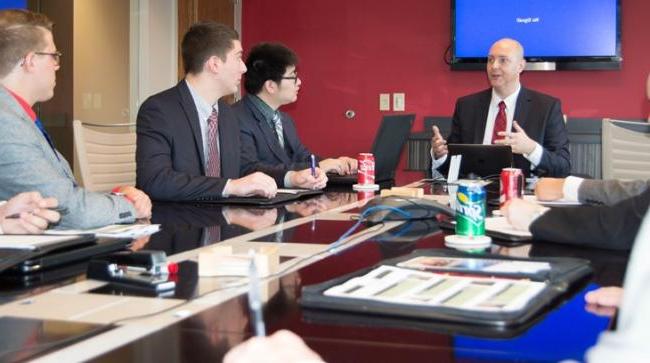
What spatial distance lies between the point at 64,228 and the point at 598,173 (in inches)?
166

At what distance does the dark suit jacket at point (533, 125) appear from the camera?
4.21 m

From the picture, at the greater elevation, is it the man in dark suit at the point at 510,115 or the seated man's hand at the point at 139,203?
the man in dark suit at the point at 510,115

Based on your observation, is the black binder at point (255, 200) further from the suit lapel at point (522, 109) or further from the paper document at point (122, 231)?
the suit lapel at point (522, 109)

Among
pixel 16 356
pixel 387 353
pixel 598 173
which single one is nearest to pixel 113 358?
pixel 16 356

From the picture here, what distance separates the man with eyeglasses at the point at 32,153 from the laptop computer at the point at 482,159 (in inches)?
66.7

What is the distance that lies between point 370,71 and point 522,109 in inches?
70.4

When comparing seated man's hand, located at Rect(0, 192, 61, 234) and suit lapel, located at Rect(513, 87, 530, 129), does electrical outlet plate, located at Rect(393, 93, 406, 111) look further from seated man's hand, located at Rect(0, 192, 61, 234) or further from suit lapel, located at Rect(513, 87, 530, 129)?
seated man's hand, located at Rect(0, 192, 61, 234)

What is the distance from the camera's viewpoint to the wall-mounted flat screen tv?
218 inches

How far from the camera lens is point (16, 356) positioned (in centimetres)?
98

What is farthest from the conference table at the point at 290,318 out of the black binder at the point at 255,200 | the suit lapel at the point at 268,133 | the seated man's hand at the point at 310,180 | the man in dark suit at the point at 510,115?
the man in dark suit at the point at 510,115

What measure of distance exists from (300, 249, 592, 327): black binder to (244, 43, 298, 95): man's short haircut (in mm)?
2855

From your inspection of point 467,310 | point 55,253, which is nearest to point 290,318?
point 467,310

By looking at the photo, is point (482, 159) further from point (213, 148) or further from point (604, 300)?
point (604, 300)

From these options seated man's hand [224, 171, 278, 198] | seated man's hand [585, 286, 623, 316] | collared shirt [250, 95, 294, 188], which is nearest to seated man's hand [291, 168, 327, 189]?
seated man's hand [224, 171, 278, 198]
